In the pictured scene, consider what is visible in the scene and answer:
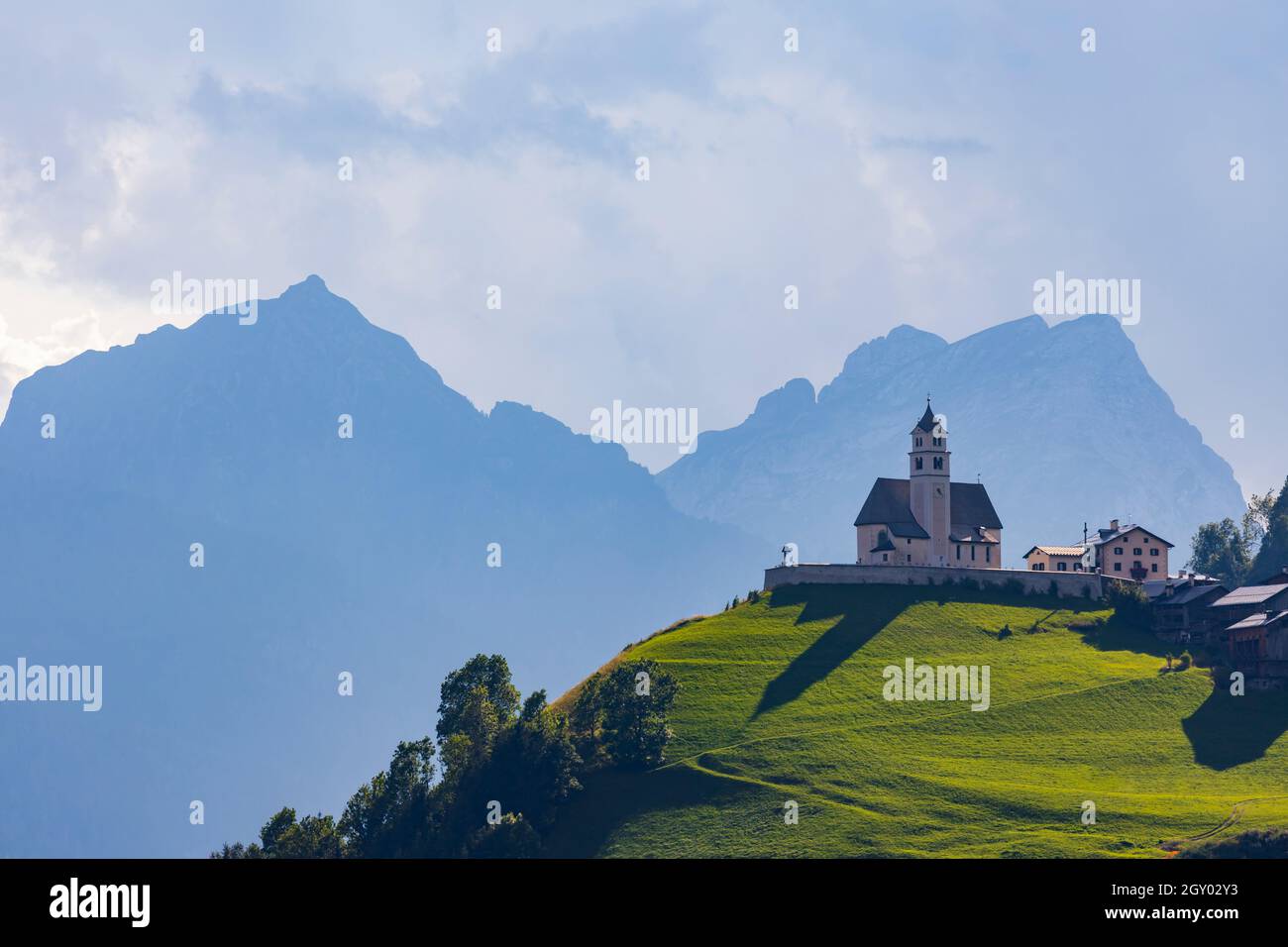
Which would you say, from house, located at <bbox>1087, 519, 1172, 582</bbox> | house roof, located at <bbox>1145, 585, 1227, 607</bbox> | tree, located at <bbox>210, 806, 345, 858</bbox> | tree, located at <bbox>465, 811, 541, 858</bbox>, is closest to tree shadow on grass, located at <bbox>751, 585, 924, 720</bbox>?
house, located at <bbox>1087, 519, 1172, 582</bbox>

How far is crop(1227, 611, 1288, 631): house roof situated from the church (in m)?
27.6

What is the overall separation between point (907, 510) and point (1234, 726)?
45.7 metres

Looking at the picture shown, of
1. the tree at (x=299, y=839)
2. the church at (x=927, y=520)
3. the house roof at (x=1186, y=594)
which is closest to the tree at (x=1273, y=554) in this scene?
the house roof at (x=1186, y=594)

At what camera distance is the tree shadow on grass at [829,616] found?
140500 millimetres

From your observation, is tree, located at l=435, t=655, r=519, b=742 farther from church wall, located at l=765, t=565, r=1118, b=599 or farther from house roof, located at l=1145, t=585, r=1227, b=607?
house roof, located at l=1145, t=585, r=1227, b=607

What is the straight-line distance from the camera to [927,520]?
168m

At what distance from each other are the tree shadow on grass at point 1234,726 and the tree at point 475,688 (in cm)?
5331

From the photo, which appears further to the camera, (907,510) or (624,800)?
(907,510)

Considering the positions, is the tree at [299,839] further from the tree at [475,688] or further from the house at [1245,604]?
the house at [1245,604]

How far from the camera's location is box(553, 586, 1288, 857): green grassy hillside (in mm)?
111500

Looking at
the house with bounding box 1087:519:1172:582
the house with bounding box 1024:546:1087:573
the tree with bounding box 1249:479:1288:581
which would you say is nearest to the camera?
the house with bounding box 1087:519:1172:582
